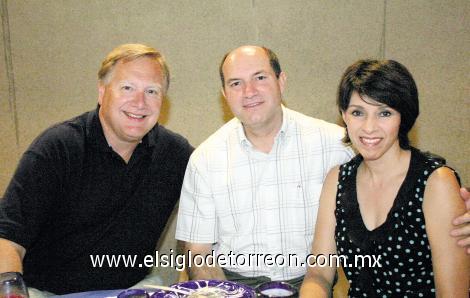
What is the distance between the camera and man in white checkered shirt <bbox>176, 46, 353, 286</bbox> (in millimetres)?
2225

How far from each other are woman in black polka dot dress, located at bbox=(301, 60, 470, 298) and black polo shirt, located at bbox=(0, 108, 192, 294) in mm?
927

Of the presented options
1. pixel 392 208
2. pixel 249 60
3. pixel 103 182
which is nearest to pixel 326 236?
pixel 392 208

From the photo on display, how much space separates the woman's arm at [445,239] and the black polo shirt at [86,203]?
129 centimetres

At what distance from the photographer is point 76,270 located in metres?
2.18

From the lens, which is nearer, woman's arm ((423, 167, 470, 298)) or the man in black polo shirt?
woman's arm ((423, 167, 470, 298))

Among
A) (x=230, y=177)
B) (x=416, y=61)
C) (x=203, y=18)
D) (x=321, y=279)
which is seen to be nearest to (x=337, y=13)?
(x=416, y=61)

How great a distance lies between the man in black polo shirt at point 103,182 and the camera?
209 cm

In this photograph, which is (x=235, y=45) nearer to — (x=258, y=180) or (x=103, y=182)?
(x=258, y=180)

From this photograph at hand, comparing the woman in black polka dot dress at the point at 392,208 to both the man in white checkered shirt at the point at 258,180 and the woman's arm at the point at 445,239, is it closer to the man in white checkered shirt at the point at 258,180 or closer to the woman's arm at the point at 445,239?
the woman's arm at the point at 445,239

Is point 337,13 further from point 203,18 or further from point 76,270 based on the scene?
point 76,270

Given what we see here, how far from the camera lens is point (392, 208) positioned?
173 cm

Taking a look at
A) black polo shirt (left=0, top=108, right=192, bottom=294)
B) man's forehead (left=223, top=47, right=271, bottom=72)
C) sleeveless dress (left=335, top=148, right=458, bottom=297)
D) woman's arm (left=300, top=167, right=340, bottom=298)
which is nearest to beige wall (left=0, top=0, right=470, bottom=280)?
man's forehead (left=223, top=47, right=271, bottom=72)

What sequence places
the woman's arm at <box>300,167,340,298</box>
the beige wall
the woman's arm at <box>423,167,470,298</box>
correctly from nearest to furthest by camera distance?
the woman's arm at <box>423,167,470,298</box> → the woman's arm at <box>300,167,340,298</box> → the beige wall

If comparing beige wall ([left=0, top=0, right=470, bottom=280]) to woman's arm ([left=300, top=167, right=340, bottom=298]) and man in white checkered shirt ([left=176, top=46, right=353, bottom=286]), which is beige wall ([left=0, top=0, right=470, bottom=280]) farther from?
woman's arm ([left=300, top=167, right=340, bottom=298])
